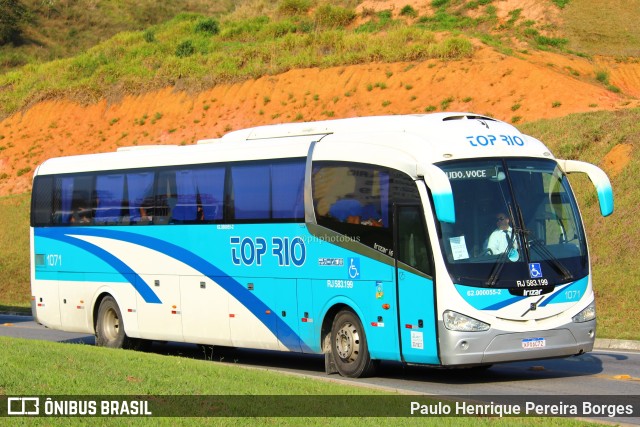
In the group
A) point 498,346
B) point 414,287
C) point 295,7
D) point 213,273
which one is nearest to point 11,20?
point 295,7

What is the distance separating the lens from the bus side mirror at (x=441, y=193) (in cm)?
1298

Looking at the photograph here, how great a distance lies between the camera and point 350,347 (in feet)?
49.9

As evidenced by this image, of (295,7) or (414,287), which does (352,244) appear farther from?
(295,7)

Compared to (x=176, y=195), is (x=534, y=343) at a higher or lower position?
lower

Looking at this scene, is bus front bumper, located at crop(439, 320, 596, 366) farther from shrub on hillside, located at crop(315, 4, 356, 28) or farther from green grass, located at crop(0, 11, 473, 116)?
shrub on hillside, located at crop(315, 4, 356, 28)

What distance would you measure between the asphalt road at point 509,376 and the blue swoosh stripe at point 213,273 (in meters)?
0.65

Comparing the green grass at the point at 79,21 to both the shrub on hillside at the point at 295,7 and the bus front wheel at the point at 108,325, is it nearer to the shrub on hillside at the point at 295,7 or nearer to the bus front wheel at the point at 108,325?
the shrub on hillside at the point at 295,7

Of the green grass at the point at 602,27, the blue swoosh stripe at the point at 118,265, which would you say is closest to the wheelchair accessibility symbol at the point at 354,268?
the blue swoosh stripe at the point at 118,265

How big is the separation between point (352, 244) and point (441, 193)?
2.36 meters

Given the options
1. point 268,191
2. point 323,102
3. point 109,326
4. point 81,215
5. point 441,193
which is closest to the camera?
point 441,193

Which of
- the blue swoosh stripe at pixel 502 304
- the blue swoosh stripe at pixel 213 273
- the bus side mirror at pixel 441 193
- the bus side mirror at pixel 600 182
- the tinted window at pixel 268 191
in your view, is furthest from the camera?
the blue swoosh stripe at pixel 213 273

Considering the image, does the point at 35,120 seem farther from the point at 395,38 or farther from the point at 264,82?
the point at 395,38

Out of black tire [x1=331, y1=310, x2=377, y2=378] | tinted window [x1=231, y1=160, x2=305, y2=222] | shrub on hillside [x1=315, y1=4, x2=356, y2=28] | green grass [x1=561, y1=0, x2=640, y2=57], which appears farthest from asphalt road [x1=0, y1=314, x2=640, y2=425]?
shrub on hillside [x1=315, y1=4, x2=356, y2=28]

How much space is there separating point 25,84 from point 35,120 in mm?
6102
